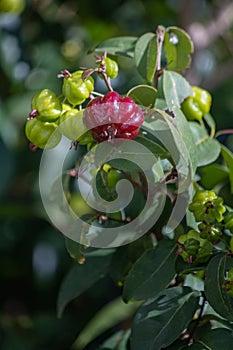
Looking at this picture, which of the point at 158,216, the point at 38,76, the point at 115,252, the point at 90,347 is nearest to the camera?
the point at 158,216

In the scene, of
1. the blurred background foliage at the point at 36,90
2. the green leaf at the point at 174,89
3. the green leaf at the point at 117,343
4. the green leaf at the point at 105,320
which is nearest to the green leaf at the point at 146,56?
the green leaf at the point at 174,89

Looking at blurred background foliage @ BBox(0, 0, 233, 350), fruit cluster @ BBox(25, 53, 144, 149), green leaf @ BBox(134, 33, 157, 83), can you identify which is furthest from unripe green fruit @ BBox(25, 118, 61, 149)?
blurred background foliage @ BBox(0, 0, 233, 350)

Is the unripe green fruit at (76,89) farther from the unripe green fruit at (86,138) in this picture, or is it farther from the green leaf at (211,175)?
the green leaf at (211,175)

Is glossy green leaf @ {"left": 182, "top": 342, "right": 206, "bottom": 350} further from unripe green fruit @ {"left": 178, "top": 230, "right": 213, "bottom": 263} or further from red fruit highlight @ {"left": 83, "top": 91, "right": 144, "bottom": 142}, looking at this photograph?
red fruit highlight @ {"left": 83, "top": 91, "right": 144, "bottom": 142}

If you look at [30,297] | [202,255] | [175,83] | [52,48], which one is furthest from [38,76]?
[202,255]

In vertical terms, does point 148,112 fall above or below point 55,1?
above

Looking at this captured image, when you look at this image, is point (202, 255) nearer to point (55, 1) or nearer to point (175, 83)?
point (175, 83)
